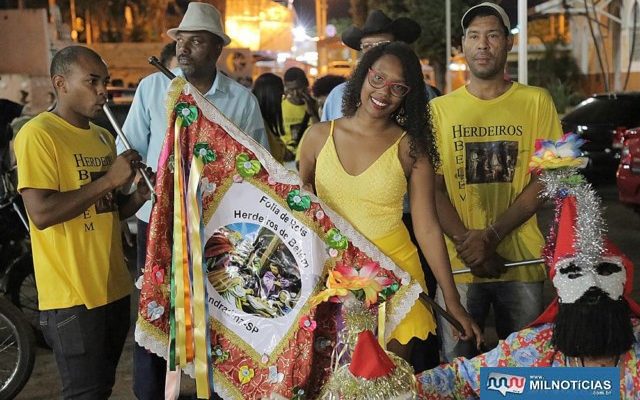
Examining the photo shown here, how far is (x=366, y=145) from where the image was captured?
3.16m

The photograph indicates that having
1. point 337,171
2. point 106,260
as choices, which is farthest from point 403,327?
point 106,260

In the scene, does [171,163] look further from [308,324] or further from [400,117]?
[400,117]

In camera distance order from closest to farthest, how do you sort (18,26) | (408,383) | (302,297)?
(408,383), (302,297), (18,26)

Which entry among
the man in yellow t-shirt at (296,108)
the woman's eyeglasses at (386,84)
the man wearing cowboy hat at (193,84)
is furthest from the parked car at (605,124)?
the woman's eyeglasses at (386,84)

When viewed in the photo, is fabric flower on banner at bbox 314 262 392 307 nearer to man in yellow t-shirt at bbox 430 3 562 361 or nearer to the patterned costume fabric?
the patterned costume fabric

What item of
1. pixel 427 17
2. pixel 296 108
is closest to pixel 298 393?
pixel 296 108

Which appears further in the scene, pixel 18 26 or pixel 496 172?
pixel 18 26

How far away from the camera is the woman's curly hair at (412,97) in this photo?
313 cm

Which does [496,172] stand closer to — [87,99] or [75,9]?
[87,99]

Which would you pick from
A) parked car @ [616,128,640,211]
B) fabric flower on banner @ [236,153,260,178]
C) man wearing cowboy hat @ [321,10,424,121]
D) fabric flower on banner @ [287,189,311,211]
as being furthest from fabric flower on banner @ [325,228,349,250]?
parked car @ [616,128,640,211]

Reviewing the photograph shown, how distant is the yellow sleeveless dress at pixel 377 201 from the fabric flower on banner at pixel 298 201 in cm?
23

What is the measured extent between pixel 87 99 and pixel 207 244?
2.83 ft

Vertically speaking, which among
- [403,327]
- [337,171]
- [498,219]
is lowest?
[403,327]

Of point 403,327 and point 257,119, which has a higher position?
point 257,119
